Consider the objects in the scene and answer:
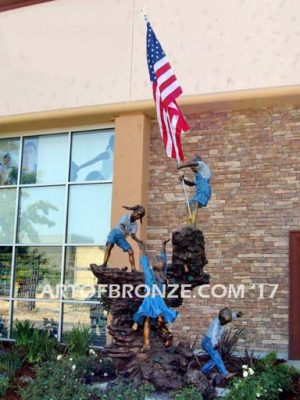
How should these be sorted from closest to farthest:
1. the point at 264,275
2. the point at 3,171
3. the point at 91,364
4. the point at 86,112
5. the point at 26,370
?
the point at 91,364 → the point at 26,370 → the point at 264,275 → the point at 86,112 → the point at 3,171

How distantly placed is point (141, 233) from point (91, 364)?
14.1ft

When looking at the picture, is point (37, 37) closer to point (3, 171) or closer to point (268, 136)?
point (3, 171)

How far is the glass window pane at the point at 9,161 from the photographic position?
569 inches

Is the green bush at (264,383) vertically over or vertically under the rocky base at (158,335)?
under

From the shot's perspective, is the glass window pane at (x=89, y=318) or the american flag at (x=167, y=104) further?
the glass window pane at (x=89, y=318)

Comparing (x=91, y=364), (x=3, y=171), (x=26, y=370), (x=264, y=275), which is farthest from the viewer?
(x=3, y=171)

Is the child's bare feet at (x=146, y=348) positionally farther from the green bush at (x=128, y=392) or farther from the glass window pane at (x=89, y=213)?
the glass window pane at (x=89, y=213)

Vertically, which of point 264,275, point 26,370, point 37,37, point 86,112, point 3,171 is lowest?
point 26,370

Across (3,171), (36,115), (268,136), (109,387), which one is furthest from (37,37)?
(109,387)

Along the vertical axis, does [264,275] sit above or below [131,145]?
below

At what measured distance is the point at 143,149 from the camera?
12.7m

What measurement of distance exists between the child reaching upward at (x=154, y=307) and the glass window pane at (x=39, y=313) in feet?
19.2

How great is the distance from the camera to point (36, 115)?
13.7 metres

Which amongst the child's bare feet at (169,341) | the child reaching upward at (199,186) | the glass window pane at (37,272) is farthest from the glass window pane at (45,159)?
the child's bare feet at (169,341)
